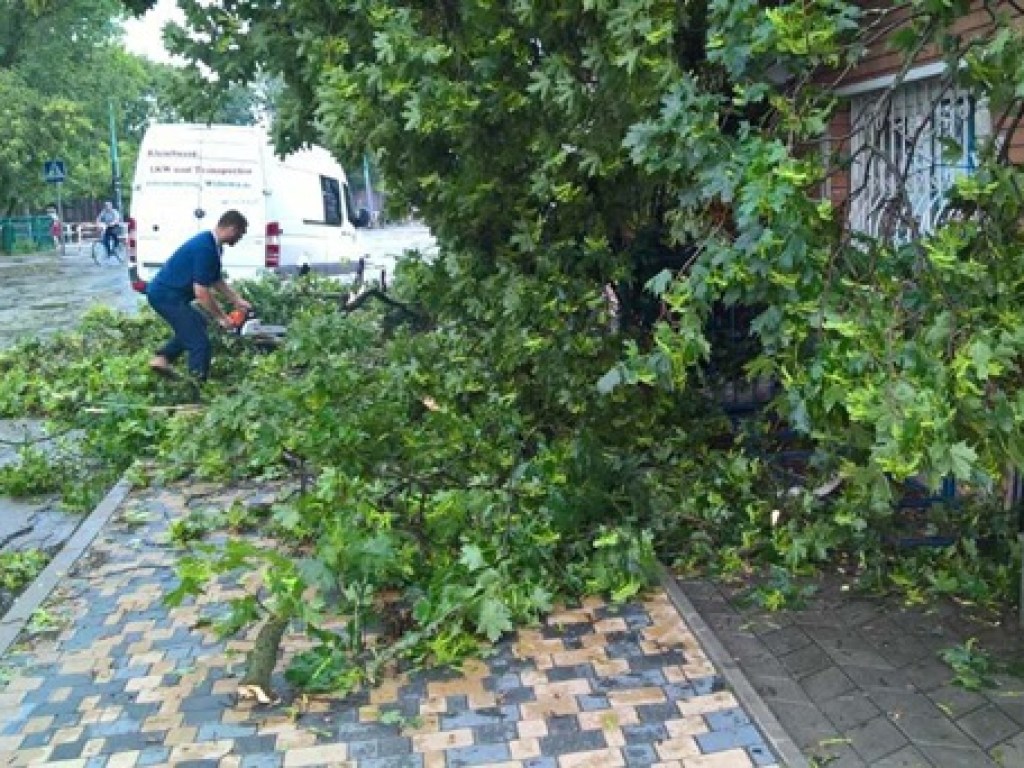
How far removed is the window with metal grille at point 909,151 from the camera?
3824mm

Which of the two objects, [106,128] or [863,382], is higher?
[106,128]

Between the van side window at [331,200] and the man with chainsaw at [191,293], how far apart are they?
9.46 meters

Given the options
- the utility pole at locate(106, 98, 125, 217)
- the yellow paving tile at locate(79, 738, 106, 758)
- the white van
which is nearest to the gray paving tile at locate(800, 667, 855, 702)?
the yellow paving tile at locate(79, 738, 106, 758)

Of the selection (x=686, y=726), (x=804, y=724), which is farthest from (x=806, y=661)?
(x=686, y=726)

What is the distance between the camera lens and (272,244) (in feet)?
50.4

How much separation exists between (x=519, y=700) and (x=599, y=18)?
2.52 meters

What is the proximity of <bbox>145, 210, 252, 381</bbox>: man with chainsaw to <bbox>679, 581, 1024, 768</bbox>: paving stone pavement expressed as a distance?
5.35 meters

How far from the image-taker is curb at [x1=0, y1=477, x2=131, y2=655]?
4.64 metres

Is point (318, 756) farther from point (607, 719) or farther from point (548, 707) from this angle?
point (607, 719)

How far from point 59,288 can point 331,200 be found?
819 centimetres

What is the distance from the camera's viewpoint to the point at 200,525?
19.0ft

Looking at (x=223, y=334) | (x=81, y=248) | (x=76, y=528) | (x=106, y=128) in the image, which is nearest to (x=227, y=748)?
(x=76, y=528)

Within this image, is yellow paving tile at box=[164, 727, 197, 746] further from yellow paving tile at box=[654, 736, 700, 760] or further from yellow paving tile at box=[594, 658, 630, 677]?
yellow paving tile at box=[654, 736, 700, 760]

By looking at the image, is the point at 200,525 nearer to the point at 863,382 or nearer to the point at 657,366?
the point at 657,366
